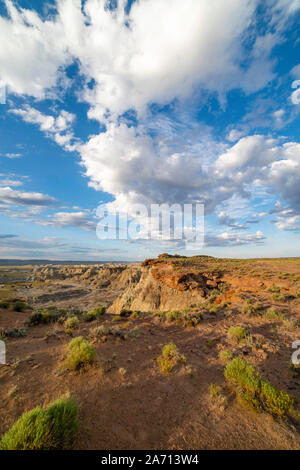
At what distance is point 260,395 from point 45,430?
467cm

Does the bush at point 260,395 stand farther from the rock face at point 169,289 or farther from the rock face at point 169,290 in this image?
the rock face at point 169,290

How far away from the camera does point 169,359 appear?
6391 mm

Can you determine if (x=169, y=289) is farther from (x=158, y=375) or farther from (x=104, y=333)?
(x=158, y=375)

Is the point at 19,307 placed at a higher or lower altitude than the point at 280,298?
lower

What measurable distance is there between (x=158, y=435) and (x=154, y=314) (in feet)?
29.1

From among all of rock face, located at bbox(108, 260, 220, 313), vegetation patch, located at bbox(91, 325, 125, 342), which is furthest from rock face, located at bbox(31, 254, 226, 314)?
vegetation patch, located at bbox(91, 325, 125, 342)

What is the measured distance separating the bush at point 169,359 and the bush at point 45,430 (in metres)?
3.24

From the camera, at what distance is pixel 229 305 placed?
1303 centimetres

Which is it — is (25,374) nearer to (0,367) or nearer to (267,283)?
(0,367)

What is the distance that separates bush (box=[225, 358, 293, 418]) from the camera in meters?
3.87

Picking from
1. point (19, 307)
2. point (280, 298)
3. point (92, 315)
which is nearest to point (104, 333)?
point (92, 315)

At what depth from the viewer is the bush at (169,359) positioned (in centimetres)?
572
